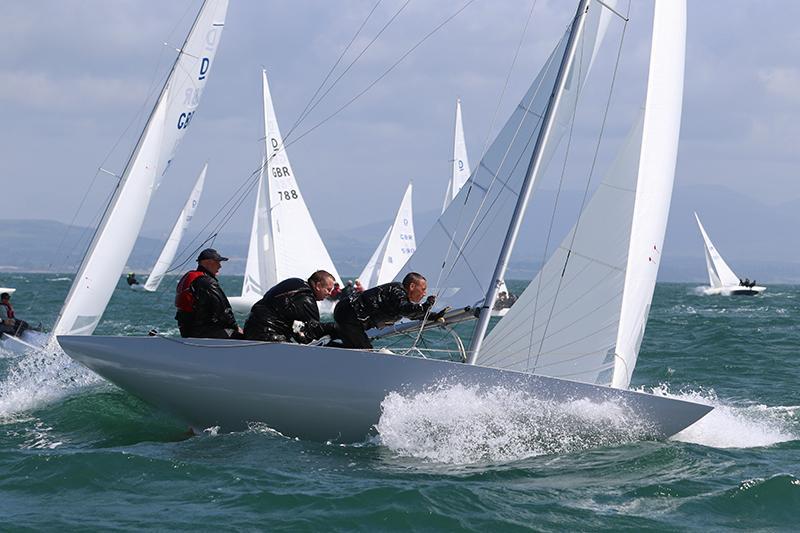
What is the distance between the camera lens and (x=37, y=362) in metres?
10.7

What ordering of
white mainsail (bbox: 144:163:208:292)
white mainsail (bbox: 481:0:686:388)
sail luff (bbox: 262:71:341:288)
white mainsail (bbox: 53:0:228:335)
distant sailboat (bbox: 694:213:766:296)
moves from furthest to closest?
distant sailboat (bbox: 694:213:766:296) → white mainsail (bbox: 144:163:208:292) → sail luff (bbox: 262:71:341:288) → white mainsail (bbox: 53:0:228:335) → white mainsail (bbox: 481:0:686:388)

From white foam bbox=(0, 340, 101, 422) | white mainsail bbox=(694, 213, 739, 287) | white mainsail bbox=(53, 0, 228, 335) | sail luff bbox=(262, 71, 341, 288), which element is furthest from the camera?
white mainsail bbox=(694, 213, 739, 287)

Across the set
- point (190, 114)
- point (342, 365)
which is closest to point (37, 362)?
point (190, 114)

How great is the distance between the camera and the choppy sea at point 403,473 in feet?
16.4

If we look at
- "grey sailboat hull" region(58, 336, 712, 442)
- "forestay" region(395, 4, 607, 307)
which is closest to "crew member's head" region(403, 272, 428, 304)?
"grey sailboat hull" region(58, 336, 712, 442)

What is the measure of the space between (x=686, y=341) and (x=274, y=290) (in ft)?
34.4

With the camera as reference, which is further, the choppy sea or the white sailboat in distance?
the white sailboat in distance

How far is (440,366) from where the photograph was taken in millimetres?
6395

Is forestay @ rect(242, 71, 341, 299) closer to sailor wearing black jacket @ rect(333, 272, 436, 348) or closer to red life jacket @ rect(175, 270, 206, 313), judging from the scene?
red life jacket @ rect(175, 270, 206, 313)

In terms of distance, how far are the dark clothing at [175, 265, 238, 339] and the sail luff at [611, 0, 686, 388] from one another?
8.71ft

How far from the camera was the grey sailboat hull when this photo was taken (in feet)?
21.0

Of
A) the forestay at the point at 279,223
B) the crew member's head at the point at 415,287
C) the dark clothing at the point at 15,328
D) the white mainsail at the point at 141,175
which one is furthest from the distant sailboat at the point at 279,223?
the crew member's head at the point at 415,287

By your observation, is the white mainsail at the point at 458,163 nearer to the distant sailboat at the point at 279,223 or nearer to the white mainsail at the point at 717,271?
the distant sailboat at the point at 279,223

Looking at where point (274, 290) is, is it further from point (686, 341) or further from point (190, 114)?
point (686, 341)
